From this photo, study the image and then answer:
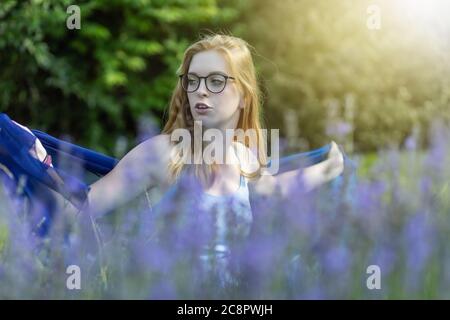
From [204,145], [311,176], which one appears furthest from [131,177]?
[311,176]

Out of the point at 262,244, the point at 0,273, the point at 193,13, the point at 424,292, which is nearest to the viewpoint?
the point at 262,244

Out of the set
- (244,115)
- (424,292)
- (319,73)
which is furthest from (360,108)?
(424,292)

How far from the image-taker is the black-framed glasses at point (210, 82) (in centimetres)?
227

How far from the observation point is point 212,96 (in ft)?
7.43

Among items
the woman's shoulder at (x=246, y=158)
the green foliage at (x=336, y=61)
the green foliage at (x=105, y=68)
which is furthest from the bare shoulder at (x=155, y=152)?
the green foliage at (x=336, y=61)

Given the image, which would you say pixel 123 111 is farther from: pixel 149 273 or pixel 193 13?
pixel 149 273

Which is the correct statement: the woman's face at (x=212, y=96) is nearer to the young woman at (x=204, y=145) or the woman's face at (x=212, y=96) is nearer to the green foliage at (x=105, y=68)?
the young woman at (x=204, y=145)

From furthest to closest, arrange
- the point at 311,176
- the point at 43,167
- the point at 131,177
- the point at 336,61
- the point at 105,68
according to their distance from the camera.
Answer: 1. the point at 336,61
2. the point at 105,68
3. the point at 311,176
4. the point at 43,167
5. the point at 131,177

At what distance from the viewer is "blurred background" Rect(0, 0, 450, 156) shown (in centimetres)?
697

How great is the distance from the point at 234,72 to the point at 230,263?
77cm

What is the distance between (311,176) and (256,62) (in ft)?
18.5

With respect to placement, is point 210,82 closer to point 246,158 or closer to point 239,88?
point 239,88

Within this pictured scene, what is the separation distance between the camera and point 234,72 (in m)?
2.34

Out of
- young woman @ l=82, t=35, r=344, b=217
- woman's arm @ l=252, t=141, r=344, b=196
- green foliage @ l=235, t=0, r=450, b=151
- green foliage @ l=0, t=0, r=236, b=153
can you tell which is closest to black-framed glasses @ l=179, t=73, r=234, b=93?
young woman @ l=82, t=35, r=344, b=217
